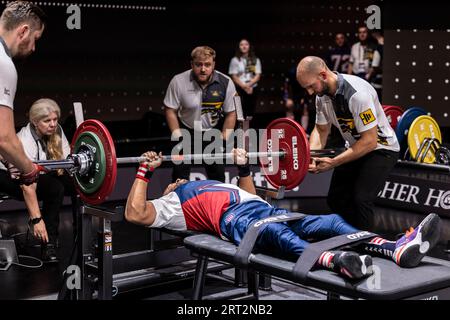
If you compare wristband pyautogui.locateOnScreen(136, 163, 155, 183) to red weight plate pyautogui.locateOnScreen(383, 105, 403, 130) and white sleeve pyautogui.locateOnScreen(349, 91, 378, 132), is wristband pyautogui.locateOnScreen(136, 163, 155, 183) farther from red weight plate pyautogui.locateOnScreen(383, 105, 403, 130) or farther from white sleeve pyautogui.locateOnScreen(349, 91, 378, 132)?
red weight plate pyautogui.locateOnScreen(383, 105, 403, 130)

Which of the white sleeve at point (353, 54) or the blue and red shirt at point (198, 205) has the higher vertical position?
the white sleeve at point (353, 54)

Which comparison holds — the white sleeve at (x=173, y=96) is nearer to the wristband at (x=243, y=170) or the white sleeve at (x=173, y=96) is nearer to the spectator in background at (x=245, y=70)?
the wristband at (x=243, y=170)

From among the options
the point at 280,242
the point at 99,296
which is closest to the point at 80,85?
the point at 99,296

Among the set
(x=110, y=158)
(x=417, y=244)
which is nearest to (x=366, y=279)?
(x=417, y=244)

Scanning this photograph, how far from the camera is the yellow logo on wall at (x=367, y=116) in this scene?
4184 millimetres

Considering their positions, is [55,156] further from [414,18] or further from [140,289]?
[414,18]

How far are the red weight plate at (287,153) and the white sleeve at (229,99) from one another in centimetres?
105

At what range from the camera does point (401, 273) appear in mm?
3145

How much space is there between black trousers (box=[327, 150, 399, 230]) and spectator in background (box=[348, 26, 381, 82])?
193 inches

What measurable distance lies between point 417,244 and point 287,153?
139 cm

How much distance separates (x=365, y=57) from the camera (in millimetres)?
9172

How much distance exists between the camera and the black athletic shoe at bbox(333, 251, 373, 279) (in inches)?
116

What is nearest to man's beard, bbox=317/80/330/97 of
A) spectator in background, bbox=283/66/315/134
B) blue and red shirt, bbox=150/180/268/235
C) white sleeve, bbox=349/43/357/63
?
blue and red shirt, bbox=150/180/268/235

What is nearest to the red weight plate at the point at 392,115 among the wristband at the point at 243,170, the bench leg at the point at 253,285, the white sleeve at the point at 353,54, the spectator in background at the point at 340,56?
the wristband at the point at 243,170
